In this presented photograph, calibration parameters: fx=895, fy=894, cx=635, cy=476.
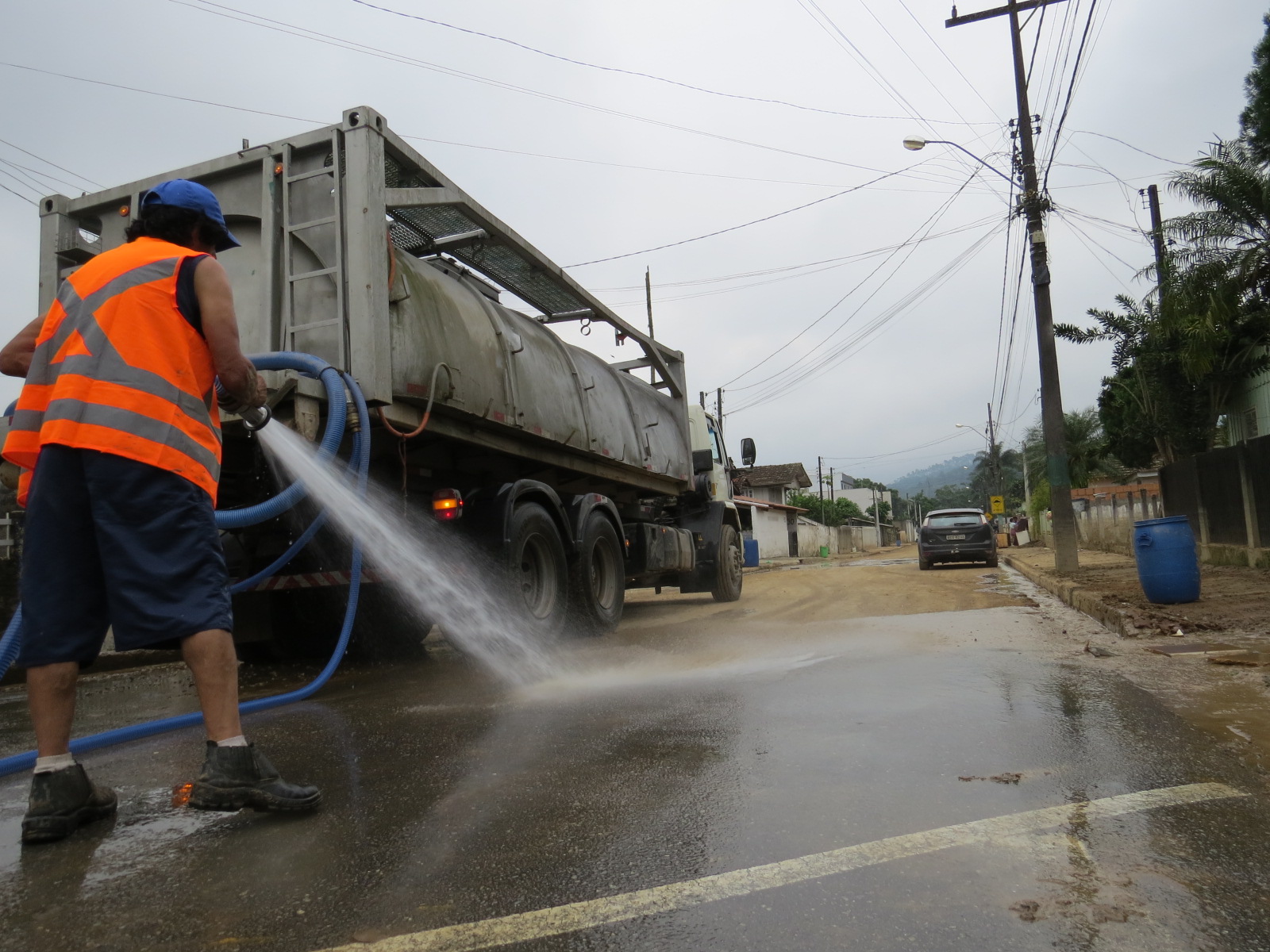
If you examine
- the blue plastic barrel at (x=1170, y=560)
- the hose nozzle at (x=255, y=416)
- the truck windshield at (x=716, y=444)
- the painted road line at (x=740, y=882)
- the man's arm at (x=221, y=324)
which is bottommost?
the painted road line at (x=740, y=882)

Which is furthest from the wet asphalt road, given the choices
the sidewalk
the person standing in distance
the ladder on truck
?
the sidewalk

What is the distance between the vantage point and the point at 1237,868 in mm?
2162

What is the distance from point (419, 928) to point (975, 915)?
120cm

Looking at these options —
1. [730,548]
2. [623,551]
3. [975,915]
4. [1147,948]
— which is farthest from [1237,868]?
[730,548]

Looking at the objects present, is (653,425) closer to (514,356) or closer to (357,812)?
(514,356)

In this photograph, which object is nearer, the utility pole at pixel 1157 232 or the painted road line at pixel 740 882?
the painted road line at pixel 740 882

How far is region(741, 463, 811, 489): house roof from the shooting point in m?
61.9

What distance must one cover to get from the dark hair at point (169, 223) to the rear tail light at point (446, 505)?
3.12 metres

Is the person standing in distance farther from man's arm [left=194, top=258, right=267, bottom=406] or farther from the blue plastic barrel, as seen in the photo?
the blue plastic barrel

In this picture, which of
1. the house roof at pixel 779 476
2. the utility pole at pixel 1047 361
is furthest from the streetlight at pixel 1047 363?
the house roof at pixel 779 476

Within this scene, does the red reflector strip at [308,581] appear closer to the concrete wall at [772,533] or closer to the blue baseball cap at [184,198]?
the blue baseball cap at [184,198]

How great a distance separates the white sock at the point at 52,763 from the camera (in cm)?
269

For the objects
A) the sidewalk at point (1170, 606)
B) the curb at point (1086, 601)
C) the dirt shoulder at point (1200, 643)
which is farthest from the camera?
the curb at point (1086, 601)

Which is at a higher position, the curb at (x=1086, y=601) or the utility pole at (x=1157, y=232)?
the utility pole at (x=1157, y=232)
